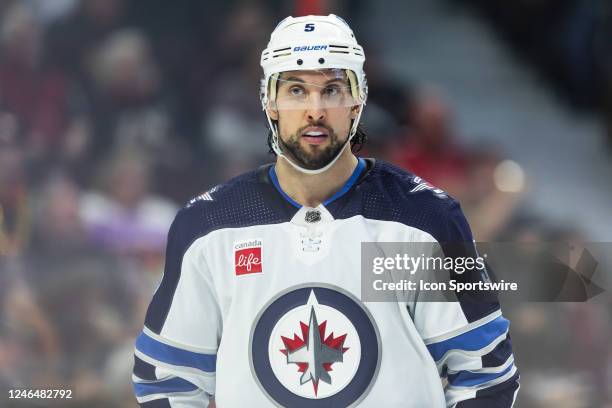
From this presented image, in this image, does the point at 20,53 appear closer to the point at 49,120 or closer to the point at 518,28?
the point at 49,120

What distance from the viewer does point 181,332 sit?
84.7 inches

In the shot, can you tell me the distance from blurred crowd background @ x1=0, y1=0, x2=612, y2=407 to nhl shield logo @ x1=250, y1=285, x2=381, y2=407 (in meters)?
1.58

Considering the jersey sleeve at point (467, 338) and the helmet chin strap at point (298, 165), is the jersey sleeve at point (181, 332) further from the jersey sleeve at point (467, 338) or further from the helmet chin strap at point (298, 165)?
the jersey sleeve at point (467, 338)

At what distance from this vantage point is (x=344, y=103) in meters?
2.13

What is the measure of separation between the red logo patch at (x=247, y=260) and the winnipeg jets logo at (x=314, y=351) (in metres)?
0.15

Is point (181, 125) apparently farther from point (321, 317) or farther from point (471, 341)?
point (471, 341)

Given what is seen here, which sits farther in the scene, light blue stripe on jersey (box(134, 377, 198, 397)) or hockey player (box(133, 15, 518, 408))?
light blue stripe on jersey (box(134, 377, 198, 397))

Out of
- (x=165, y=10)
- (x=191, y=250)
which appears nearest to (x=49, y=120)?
(x=165, y=10)

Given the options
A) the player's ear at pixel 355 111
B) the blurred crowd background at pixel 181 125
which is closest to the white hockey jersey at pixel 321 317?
the player's ear at pixel 355 111

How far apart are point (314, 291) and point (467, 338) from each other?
336mm

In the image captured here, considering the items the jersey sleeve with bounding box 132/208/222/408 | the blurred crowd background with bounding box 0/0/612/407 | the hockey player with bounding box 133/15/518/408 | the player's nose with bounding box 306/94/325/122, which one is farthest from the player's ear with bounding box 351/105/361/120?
the blurred crowd background with bounding box 0/0/612/407

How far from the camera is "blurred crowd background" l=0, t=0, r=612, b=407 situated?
3.63 m

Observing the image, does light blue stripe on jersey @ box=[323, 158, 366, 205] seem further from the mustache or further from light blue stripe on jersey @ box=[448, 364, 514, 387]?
light blue stripe on jersey @ box=[448, 364, 514, 387]

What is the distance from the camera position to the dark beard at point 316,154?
82.3 inches
